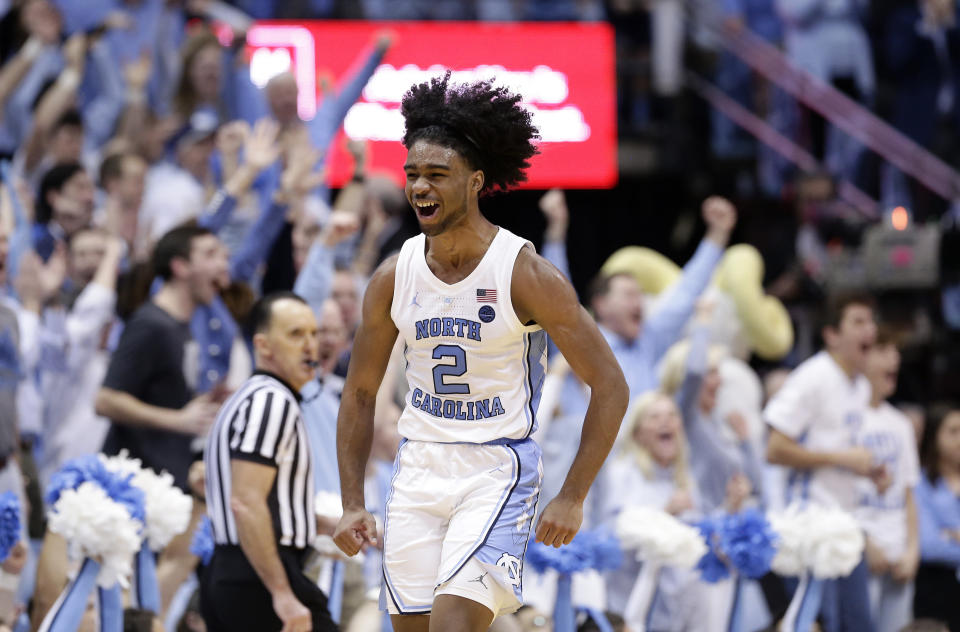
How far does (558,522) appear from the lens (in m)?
3.67

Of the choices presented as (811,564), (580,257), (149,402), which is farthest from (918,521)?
(580,257)

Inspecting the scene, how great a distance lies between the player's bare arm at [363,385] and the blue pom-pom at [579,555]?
145 centimetres

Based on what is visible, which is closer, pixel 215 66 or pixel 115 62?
pixel 215 66

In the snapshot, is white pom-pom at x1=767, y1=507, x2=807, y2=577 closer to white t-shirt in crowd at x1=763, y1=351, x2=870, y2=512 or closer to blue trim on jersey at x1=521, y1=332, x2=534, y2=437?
white t-shirt in crowd at x1=763, y1=351, x2=870, y2=512

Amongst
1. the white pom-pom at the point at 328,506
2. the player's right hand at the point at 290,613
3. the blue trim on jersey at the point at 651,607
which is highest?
the white pom-pom at the point at 328,506

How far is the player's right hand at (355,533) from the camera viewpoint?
3.86m

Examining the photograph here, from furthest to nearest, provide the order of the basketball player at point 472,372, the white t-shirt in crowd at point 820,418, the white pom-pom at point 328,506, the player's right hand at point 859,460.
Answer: the white t-shirt in crowd at point 820,418 → the player's right hand at point 859,460 → the white pom-pom at point 328,506 → the basketball player at point 472,372

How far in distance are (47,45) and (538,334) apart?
5740mm

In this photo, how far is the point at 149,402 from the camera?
594cm

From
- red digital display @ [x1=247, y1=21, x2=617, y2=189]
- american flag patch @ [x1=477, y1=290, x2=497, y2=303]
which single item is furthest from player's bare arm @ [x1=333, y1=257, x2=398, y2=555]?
red digital display @ [x1=247, y1=21, x2=617, y2=189]

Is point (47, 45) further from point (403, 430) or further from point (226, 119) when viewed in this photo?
point (403, 430)

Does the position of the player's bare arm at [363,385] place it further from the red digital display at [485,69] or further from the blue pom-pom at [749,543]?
the red digital display at [485,69]

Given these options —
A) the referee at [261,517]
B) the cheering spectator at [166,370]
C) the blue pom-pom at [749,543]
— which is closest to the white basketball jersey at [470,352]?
the referee at [261,517]

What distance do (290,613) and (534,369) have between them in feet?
4.11
